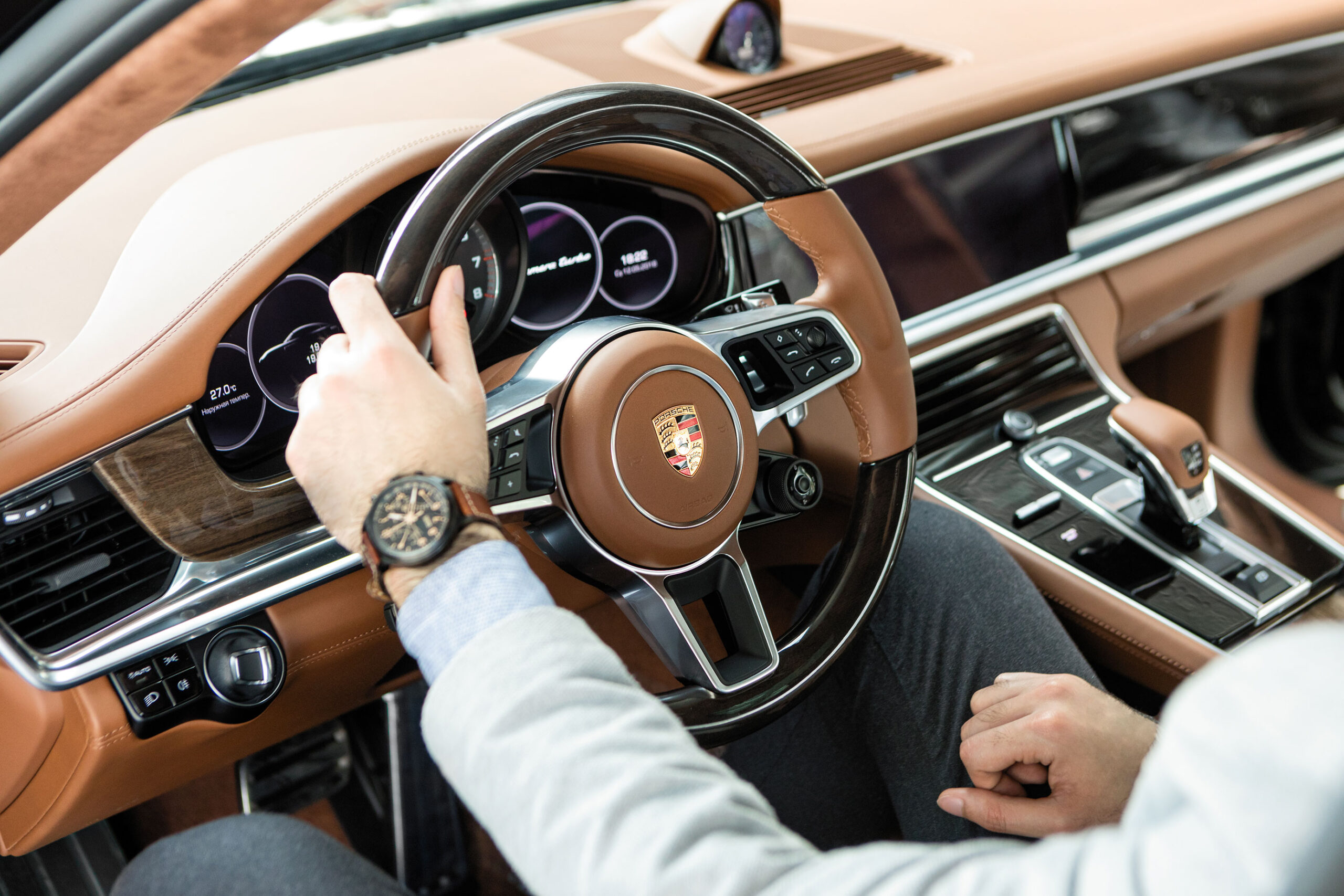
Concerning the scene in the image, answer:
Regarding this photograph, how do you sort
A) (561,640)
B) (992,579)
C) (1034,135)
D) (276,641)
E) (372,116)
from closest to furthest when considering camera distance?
(561,640)
(276,641)
(992,579)
(372,116)
(1034,135)

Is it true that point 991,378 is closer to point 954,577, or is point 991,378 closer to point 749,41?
point 954,577

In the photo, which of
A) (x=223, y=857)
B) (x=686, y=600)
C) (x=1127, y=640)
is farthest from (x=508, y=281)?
(x=1127, y=640)

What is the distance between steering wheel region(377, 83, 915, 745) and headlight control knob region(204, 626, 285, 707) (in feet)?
1.00

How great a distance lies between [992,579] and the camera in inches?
45.4

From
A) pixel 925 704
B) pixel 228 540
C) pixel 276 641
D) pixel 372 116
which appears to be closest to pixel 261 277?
pixel 228 540

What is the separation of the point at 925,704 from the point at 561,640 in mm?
568

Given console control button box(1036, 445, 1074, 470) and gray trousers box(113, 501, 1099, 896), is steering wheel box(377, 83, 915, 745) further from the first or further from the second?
console control button box(1036, 445, 1074, 470)

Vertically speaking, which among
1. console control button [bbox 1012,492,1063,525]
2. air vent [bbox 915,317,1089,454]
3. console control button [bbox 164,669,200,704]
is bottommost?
console control button [bbox 1012,492,1063,525]

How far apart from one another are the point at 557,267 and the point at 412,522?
2.01 feet

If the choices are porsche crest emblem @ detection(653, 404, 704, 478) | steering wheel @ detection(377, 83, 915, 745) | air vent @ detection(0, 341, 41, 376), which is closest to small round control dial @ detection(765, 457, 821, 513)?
steering wheel @ detection(377, 83, 915, 745)

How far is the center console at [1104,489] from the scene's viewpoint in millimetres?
1347

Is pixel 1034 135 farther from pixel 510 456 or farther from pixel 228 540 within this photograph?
pixel 228 540

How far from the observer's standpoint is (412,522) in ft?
2.22

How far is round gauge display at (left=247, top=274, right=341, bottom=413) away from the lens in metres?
1.01
